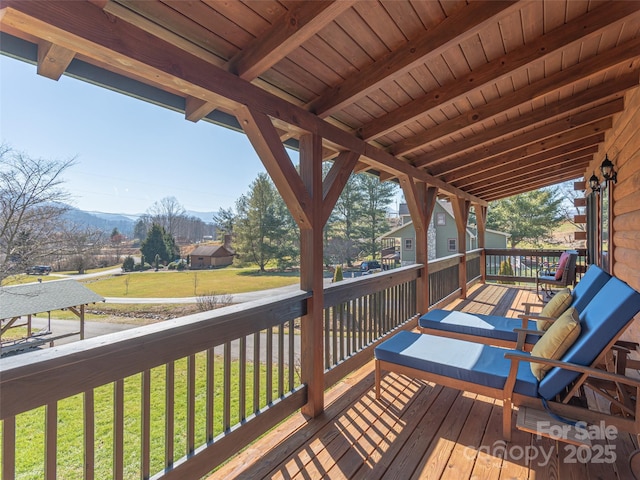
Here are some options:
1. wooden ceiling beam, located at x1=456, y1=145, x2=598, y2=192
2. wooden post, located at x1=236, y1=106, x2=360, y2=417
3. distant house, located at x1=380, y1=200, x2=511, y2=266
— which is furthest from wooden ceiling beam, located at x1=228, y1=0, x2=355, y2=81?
distant house, located at x1=380, y1=200, x2=511, y2=266

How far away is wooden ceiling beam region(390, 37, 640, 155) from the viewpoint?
8.54 ft

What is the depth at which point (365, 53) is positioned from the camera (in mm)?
2158

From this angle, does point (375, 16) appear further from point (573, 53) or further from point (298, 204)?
point (573, 53)

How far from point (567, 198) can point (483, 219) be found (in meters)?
13.7

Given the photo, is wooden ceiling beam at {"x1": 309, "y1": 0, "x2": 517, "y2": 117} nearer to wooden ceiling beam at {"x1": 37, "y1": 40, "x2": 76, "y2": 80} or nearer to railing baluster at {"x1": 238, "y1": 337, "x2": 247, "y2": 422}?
wooden ceiling beam at {"x1": 37, "y1": 40, "x2": 76, "y2": 80}

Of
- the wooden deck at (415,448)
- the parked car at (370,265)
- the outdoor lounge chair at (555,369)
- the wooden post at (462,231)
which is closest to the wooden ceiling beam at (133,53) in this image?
the outdoor lounge chair at (555,369)

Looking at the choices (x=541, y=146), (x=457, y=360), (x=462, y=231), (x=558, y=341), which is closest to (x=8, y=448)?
(x=457, y=360)

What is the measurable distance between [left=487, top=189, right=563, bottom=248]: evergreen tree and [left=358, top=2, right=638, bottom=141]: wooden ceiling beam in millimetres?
19579

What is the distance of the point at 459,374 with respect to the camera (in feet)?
7.88

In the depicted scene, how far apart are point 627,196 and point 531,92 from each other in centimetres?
151

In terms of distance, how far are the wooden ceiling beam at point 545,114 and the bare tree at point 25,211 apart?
13.5 feet

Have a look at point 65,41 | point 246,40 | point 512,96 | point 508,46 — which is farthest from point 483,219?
point 65,41

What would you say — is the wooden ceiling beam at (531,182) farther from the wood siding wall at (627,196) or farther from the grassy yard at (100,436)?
the grassy yard at (100,436)

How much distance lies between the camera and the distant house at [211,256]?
4121mm
